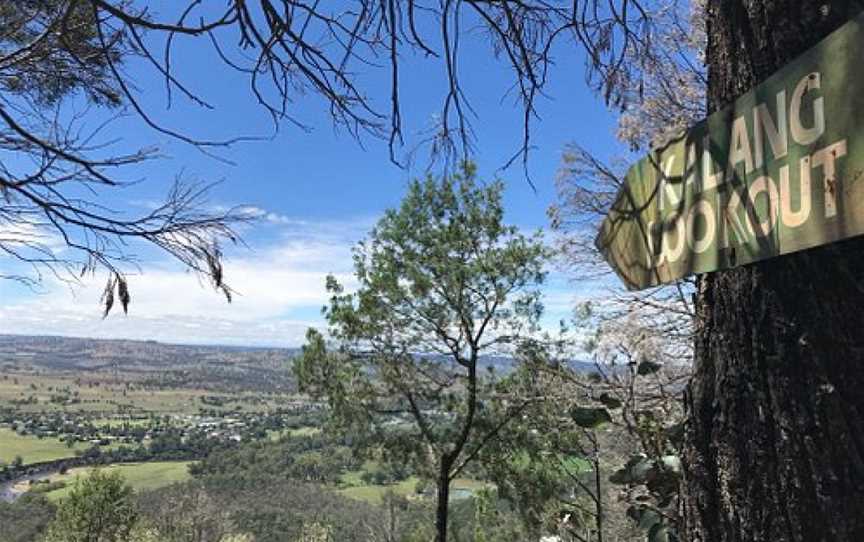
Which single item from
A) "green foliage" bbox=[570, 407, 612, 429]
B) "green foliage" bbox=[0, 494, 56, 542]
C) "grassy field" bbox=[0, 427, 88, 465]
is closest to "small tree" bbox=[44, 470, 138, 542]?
"green foliage" bbox=[0, 494, 56, 542]

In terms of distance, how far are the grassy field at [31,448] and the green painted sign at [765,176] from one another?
59.1m

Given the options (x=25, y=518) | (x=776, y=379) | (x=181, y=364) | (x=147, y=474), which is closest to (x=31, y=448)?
(x=147, y=474)

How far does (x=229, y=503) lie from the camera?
36031mm

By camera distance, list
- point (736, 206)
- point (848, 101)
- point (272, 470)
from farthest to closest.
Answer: point (272, 470)
point (736, 206)
point (848, 101)

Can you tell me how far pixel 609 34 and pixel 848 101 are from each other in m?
1.09

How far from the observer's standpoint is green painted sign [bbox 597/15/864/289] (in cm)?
62

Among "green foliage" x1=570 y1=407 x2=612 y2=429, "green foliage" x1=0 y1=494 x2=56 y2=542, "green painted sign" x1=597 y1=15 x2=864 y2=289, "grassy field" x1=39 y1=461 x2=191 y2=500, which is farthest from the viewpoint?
"grassy field" x1=39 y1=461 x2=191 y2=500

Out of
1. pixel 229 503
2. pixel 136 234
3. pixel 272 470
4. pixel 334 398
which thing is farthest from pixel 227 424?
pixel 136 234

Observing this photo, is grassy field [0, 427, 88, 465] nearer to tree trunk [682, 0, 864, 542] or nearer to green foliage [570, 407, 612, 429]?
green foliage [570, 407, 612, 429]

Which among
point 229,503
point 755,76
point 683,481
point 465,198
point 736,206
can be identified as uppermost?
point 465,198

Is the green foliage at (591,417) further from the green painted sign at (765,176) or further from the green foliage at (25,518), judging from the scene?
the green foliage at (25,518)

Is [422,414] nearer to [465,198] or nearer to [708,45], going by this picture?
[465,198]

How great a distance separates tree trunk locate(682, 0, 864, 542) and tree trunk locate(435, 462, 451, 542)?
8077mm

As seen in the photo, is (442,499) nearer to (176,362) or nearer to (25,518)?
(25,518)
